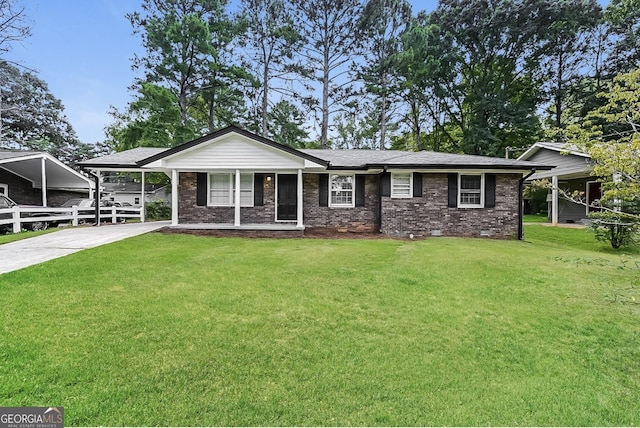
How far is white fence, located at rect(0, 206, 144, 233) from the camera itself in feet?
39.3

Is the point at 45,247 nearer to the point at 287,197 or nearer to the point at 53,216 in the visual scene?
the point at 53,216

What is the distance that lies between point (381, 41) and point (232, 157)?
19474mm

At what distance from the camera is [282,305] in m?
4.61

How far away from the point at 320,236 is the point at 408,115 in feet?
76.9

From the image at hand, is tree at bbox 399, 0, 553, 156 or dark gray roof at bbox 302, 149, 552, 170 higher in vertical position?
tree at bbox 399, 0, 553, 156

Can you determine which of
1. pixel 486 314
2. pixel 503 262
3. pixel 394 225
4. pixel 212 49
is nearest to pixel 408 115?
pixel 212 49

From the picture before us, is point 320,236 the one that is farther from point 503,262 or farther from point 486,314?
point 486,314

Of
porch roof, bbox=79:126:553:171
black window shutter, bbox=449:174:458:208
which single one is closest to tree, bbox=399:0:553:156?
porch roof, bbox=79:126:553:171

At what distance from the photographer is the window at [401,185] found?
12172 mm

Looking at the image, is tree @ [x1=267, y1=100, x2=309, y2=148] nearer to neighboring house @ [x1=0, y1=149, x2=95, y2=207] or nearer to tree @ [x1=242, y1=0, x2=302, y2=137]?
tree @ [x1=242, y1=0, x2=302, y2=137]

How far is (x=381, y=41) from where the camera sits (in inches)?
1004

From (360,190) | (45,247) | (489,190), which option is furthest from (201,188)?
(489,190)

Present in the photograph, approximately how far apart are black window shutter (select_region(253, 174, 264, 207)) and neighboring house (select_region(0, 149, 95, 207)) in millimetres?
10352

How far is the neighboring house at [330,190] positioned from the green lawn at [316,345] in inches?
222
